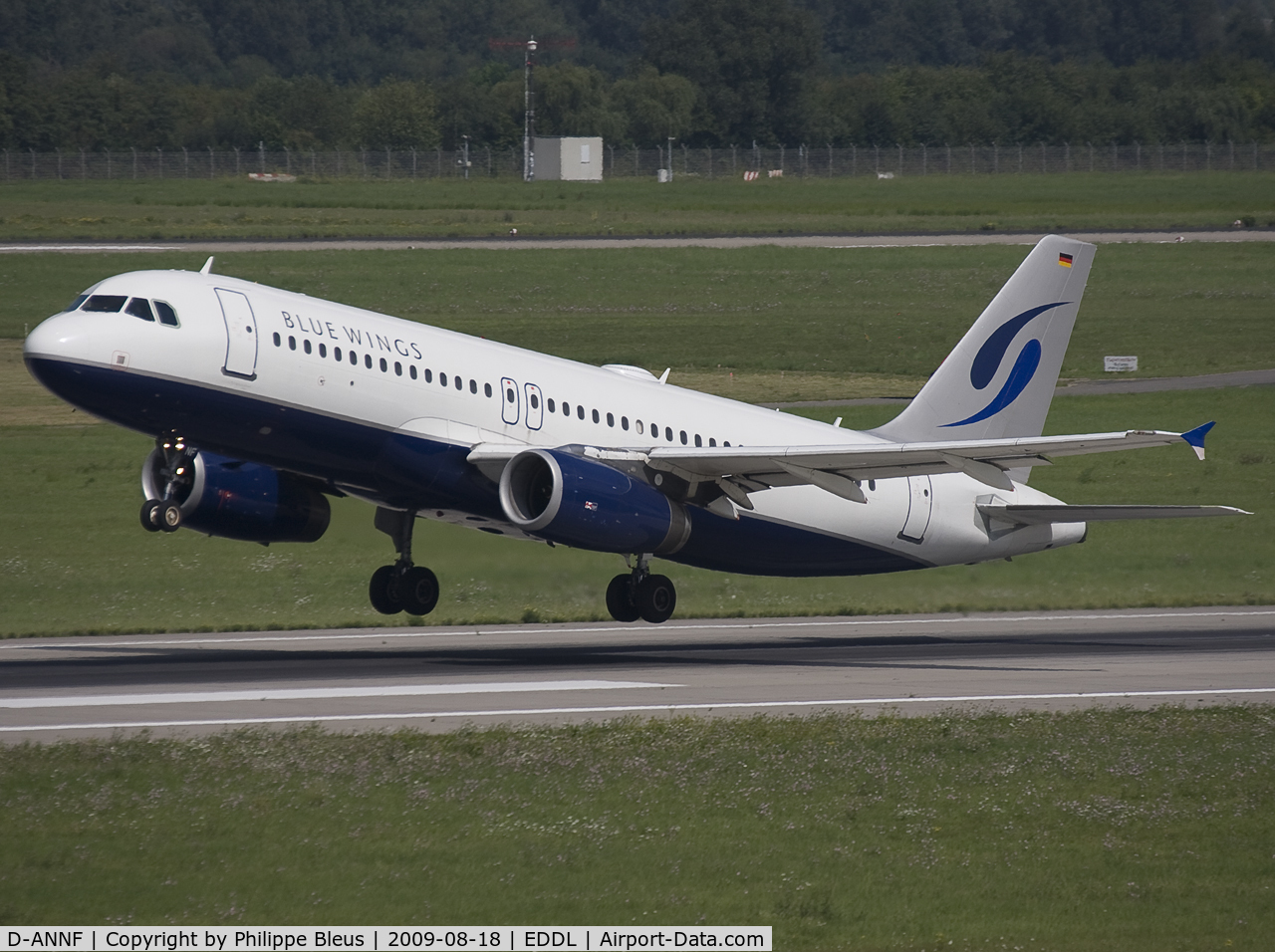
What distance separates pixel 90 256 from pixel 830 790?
7010 centimetres

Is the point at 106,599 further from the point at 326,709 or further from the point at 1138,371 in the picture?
the point at 1138,371

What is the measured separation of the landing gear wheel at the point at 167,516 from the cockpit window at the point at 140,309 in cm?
303

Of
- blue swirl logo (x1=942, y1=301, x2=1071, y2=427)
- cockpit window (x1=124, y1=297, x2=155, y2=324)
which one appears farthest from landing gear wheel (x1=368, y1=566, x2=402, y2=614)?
blue swirl logo (x1=942, y1=301, x2=1071, y2=427)

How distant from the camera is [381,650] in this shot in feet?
111

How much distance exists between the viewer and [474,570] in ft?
116

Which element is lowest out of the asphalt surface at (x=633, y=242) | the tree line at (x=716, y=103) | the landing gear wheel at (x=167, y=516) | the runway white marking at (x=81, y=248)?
the asphalt surface at (x=633, y=242)

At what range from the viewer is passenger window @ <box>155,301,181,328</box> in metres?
29.9

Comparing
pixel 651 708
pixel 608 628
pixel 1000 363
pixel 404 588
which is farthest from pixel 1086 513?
pixel 404 588

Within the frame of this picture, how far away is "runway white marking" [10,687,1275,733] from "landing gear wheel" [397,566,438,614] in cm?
948

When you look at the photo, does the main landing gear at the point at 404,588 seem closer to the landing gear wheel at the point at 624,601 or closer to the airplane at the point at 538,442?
the airplane at the point at 538,442

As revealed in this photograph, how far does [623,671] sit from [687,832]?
11.7m

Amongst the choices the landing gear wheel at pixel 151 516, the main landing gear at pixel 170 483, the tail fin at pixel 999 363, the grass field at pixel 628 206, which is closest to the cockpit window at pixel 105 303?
the main landing gear at pixel 170 483

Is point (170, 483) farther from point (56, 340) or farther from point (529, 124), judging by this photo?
point (529, 124)

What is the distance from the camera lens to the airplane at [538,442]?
30000mm
